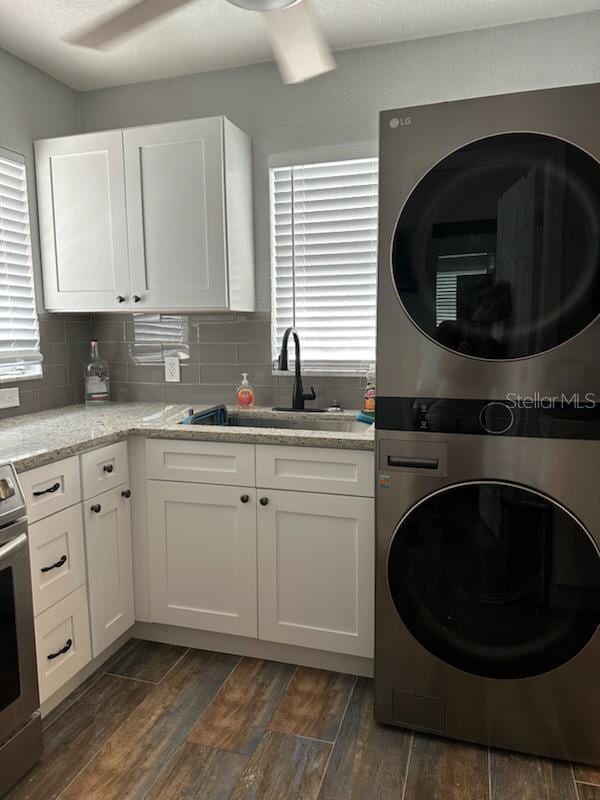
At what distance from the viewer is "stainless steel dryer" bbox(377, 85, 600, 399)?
158cm

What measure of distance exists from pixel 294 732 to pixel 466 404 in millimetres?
1197

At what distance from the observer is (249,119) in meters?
2.77

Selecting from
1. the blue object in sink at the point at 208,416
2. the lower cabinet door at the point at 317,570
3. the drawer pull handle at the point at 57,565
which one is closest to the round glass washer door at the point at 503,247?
the lower cabinet door at the point at 317,570

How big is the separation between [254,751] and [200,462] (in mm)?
984

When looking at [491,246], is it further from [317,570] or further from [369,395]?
[317,570]

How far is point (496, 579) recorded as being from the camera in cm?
177

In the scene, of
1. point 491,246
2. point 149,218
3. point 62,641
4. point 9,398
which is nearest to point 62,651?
point 62,641

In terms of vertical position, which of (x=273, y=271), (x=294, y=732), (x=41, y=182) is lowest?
(x=294, y=732)

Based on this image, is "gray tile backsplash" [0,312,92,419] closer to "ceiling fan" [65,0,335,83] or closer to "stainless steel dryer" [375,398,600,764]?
"ceiling fan" [65,0,335,83]

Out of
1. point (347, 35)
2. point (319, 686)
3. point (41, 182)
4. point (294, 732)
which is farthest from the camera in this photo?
point (41, 182)

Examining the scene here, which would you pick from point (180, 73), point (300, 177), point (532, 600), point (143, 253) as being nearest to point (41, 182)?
point (143, 253)

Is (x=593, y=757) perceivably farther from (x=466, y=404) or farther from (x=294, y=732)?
(x=466, y=404)

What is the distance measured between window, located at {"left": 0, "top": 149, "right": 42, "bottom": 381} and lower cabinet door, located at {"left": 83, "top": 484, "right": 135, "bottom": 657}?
85 centimetres

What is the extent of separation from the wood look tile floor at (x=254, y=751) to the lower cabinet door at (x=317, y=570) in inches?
7.1
